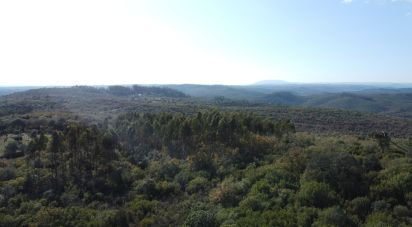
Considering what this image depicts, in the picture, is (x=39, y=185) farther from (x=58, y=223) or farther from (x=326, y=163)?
(x=326, y=163)

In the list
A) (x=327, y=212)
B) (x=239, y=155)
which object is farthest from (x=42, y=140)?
(x=327, y=212)

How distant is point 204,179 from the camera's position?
3503 cm

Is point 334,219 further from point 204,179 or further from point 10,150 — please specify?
point 10,150

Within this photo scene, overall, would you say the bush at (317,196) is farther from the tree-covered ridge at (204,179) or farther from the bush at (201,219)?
the bush at (201,219)

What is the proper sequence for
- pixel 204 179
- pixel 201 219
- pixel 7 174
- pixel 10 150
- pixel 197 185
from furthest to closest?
pixel 10 150 < pixel 7 174 < pixel 204 179 < pixel 197 185 < pixel 201 219

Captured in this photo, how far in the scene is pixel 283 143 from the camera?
141 feet

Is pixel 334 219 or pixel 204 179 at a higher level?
pixel 334 219

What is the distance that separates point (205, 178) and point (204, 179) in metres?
0.66

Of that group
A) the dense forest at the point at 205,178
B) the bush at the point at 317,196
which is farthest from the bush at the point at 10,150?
the bush at the point at 317,196

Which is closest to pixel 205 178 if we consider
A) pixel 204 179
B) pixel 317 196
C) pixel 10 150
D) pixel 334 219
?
pixel 204 179

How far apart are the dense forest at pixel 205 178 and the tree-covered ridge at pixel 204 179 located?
0.29 ft

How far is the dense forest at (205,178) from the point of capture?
24.0m

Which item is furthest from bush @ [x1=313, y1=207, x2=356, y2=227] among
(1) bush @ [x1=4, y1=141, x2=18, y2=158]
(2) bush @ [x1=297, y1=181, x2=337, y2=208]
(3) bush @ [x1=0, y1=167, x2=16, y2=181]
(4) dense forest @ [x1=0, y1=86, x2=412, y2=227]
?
(1) bush @ [x1=4, y1=141, x2=18, y2=158]

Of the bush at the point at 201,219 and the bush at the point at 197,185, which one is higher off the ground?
the bush at the point at 201,219
